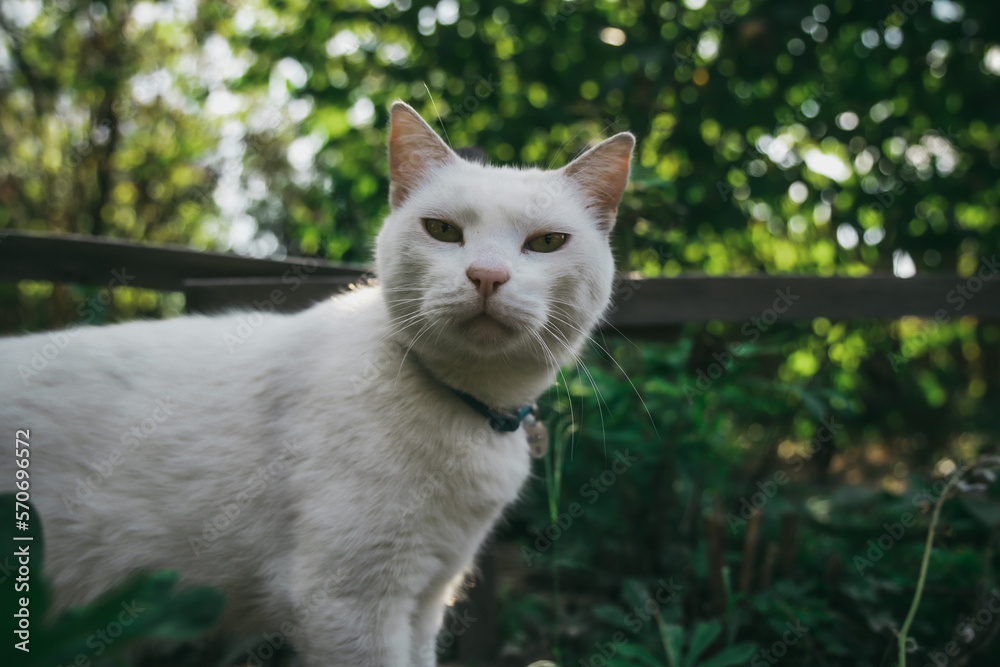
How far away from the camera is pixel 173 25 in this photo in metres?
4.95

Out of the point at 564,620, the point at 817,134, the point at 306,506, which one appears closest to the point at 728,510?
the point at 564,620

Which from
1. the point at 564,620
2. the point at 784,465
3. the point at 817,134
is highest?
the point at 817,134

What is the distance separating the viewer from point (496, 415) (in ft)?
5.34

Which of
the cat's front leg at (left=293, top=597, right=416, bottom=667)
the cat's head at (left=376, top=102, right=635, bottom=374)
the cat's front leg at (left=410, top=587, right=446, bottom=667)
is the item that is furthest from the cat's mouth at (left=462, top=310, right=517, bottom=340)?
the cat's front leg at (left=410, top=587, right=446, bottom=667)

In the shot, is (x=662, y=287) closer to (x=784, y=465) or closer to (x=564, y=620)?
(x=564, y=620)

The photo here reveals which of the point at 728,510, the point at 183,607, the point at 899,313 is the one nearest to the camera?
the point at 183,607

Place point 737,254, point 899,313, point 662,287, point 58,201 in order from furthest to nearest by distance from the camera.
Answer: point 58,201
point 737,254
point 899,313
point 662,287

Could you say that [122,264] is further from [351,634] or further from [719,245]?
[719,245]

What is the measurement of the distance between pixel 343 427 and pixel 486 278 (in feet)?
1.73

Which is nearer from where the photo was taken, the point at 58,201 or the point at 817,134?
the point at 817,134

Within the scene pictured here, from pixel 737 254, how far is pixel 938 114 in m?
1.23
